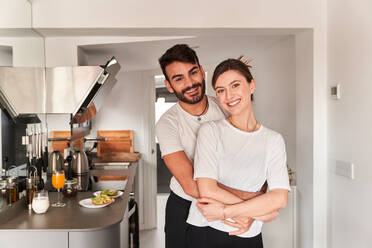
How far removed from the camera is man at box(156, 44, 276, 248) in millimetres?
1645

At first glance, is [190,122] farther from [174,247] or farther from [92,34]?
[92,34]

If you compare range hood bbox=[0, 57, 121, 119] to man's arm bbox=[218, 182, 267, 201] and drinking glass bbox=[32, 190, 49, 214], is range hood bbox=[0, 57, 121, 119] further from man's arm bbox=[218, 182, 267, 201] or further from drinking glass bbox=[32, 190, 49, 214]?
man's arm bbox=[218, 182, 267, 201]

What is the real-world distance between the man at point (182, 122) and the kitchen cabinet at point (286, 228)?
1.58m

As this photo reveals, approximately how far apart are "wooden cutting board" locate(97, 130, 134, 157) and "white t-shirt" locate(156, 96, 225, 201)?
3338mm

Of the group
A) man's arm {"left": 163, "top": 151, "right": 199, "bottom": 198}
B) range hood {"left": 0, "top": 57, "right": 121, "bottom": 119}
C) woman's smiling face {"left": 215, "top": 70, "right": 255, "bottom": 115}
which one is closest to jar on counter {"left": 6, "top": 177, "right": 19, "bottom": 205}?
range hood {"left": 0, "top": 57, "right": 121, "bottom": 119}

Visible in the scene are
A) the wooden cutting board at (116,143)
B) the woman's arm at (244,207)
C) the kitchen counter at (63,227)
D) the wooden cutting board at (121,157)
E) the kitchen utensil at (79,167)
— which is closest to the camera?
the woman's arm at (244,207)

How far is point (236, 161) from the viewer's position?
153cm

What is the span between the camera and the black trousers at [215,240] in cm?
160

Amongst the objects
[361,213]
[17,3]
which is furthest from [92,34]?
[361,213]

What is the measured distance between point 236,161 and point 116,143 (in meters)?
3.72

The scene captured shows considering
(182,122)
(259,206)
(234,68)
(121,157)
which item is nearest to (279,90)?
(121,157)

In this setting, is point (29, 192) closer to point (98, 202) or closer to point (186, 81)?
point (98, 202)

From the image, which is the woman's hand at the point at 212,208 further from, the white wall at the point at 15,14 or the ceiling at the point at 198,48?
the ceiling at the point at 198,48

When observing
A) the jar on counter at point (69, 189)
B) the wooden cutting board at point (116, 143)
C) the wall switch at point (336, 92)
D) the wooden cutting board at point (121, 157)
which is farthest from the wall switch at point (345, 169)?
the wooden cutting board at point (116, 143)
